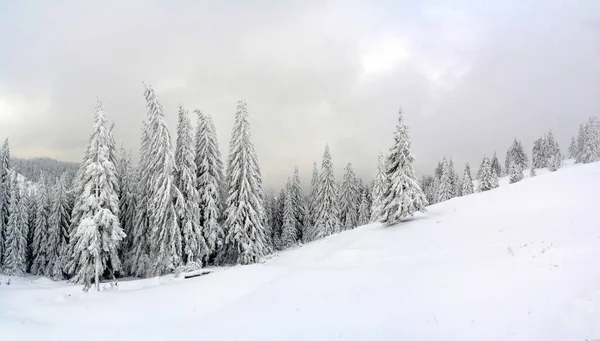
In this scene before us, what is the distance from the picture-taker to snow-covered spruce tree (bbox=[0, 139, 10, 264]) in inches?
1779

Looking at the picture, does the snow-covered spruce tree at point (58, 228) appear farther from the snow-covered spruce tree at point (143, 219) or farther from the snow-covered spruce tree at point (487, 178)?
the snow-covered spruce tree at point (487, 178)

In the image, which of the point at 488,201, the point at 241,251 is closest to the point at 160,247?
the point at 241,251

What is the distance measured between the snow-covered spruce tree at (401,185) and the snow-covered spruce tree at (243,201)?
13011 millimetres

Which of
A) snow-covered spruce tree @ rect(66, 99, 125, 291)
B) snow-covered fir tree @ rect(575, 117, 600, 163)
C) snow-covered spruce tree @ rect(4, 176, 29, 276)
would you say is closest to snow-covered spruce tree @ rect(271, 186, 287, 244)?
snow-covered spruce tree @ rect(4, 176, 29, 276)

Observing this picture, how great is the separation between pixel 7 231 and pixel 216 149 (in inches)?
1383

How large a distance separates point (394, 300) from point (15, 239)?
185 ft

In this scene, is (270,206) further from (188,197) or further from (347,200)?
(188,197)

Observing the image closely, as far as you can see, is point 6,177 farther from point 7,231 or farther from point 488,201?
point 488,201

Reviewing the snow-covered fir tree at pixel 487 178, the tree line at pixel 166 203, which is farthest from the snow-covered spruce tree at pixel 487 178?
the tree line at pixel 166 203

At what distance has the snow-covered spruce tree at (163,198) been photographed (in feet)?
98.2

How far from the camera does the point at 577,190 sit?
86.3 feet

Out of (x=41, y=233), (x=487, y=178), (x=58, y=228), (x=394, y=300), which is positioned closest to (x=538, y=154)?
(x=487, y=178)

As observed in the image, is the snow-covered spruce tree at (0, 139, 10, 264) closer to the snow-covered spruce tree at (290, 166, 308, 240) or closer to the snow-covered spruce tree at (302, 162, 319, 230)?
the snow-covered spruce tree at (290, 166, 308, 240)

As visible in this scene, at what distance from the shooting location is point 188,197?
32.0m
